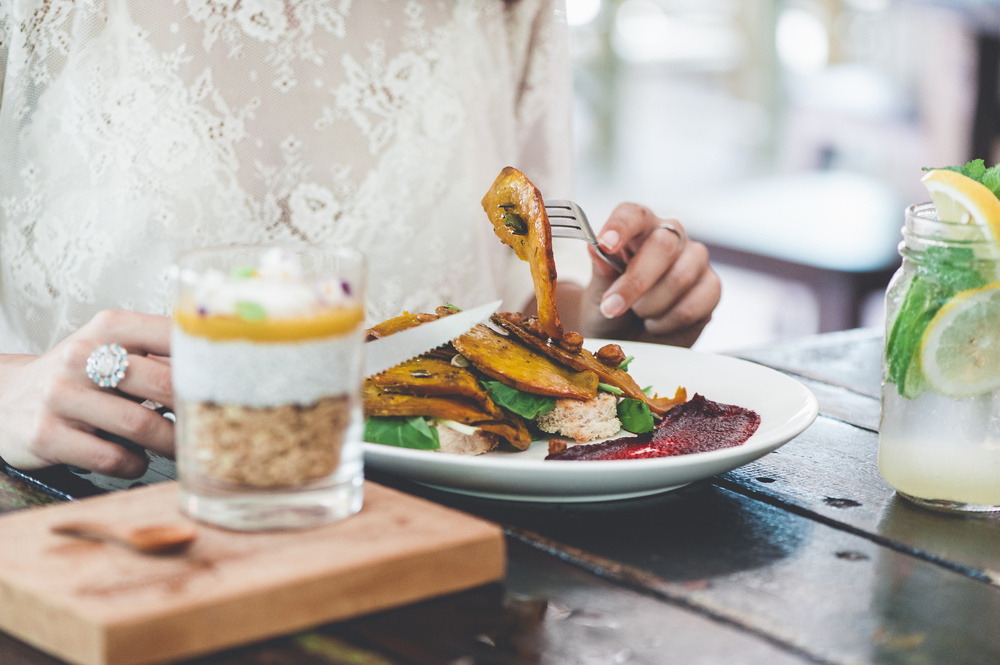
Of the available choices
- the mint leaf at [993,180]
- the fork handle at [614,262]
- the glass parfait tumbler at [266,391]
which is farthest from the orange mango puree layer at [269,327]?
the fork handle at [614,262]

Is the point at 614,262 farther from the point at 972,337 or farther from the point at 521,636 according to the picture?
the point at 521,636

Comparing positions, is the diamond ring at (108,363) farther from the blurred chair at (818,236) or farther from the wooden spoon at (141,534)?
the blurred chair at (818,236)

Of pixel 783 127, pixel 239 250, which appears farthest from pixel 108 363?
pixel 783 127

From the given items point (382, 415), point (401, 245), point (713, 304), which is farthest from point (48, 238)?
point (713, 304)

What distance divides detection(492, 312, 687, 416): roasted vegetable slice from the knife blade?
0.27ft

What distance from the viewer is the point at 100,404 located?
1066 mm

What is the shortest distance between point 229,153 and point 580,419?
0.89 metres

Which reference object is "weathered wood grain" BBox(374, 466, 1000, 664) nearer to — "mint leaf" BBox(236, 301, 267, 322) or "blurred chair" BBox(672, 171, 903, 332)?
"mint leaf" BBox(236, 301, 267, 322)

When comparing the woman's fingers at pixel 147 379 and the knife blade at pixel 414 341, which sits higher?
the knife blade at pixel 414 341

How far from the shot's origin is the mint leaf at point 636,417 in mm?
1230

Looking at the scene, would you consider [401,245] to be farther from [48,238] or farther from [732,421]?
[732,421]

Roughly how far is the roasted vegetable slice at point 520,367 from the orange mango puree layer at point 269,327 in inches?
13.4

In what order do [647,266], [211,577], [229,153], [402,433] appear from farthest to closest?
[229,153] → [647,266] → [402,433] → [211,577]

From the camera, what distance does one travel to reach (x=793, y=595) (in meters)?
0.85
